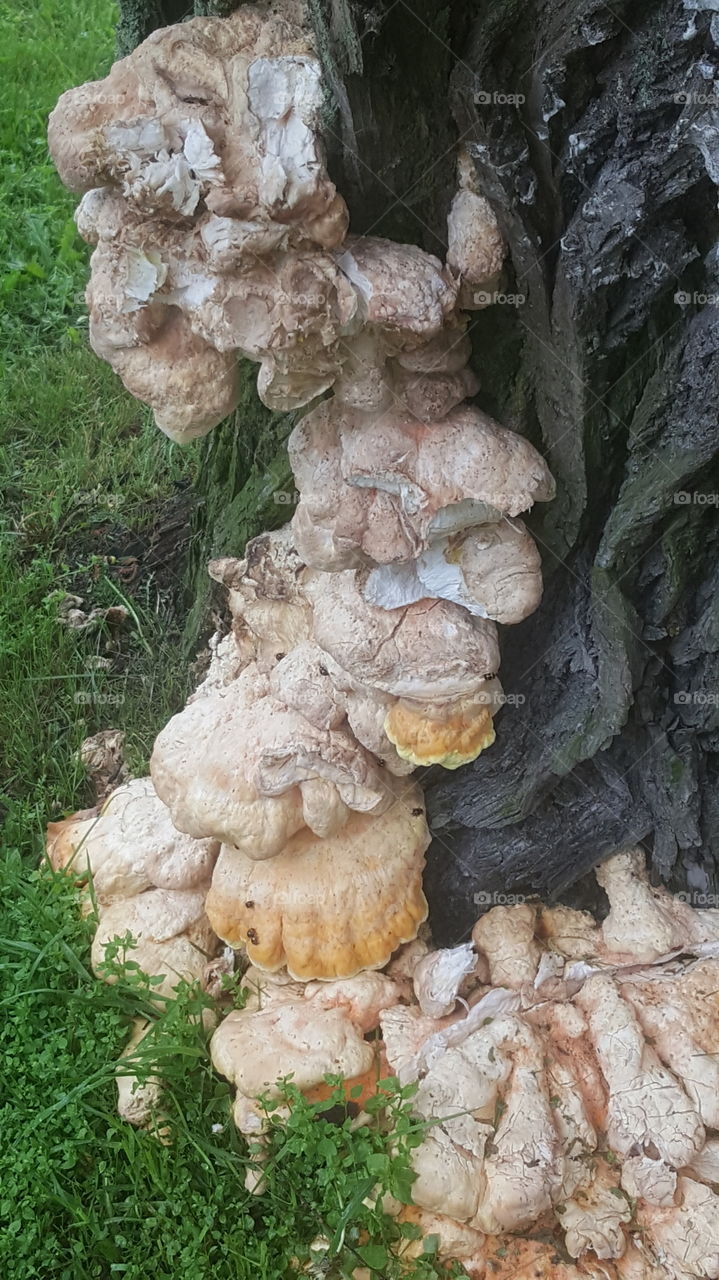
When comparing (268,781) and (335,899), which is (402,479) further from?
(335,899)

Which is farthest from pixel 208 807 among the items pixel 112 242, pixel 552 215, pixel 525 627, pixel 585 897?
pixel 552 215

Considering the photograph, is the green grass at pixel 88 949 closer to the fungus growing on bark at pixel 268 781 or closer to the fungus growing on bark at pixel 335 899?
the fungus growing on bark at pixel 335 899

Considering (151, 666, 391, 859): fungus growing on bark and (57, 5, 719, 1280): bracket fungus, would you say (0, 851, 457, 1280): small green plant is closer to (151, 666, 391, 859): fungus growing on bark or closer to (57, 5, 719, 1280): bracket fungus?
(57, 5, 719, 1280): bracket fungus

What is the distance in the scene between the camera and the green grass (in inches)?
104

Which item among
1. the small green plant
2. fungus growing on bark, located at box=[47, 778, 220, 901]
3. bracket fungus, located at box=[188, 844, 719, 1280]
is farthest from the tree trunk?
the small green plant

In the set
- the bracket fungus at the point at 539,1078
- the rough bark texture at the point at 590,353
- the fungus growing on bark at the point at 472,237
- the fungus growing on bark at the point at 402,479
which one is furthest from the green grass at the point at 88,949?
the fungus growing on bark at the point at 472,237

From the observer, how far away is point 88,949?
11.0 ft

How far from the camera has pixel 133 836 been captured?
10.8 ft

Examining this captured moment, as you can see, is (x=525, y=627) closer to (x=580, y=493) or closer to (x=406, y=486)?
(x=580, y=493)

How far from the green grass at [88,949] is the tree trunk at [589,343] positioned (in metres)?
1.07

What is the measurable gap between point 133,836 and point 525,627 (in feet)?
5.03

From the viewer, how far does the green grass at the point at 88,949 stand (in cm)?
265

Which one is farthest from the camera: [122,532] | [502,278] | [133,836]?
[122,532]

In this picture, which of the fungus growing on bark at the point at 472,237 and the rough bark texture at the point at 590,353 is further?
the fungus growing on bark at the point at 472,237
